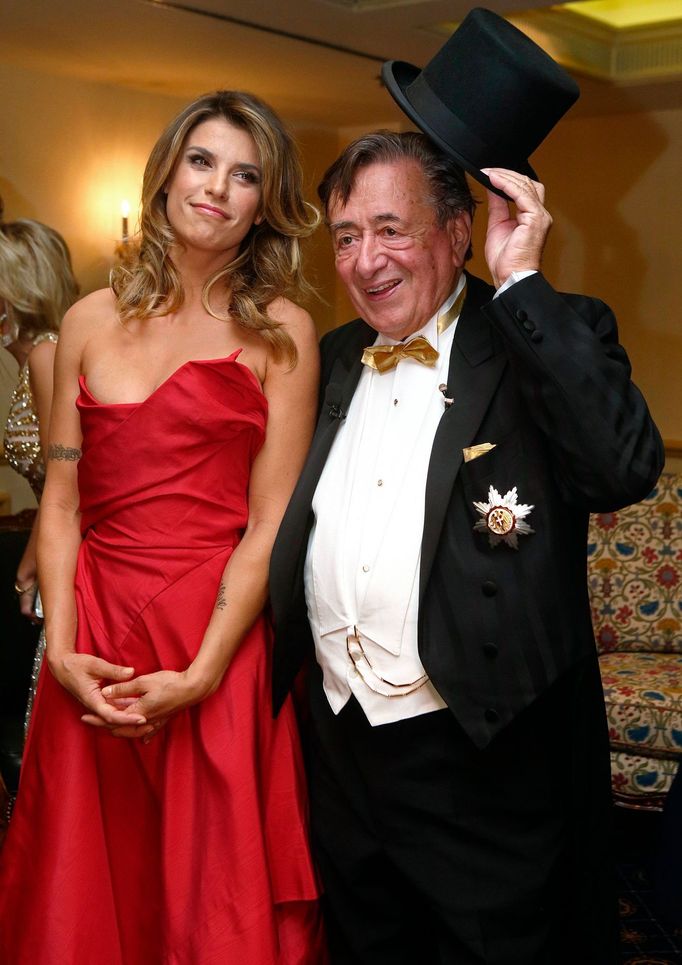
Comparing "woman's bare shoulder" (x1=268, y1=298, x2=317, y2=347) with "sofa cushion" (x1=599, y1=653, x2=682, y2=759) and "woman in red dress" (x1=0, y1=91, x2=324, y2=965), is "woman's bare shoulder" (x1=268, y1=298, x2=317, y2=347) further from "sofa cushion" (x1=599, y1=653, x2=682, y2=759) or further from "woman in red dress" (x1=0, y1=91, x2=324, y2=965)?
"sofa cushion" (x1=599, y1=653, x2=682, y2=759)

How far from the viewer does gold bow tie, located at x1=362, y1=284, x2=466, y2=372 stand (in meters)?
1.92

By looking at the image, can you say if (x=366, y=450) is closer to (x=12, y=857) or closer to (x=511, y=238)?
(x=511, y=238)

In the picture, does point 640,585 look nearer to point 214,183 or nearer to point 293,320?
point 293,320

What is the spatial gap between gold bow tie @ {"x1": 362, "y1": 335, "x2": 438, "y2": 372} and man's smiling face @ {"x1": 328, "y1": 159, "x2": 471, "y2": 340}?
0.03 meters

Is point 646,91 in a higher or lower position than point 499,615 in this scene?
higher

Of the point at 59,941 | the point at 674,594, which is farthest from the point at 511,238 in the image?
the point at 674,594

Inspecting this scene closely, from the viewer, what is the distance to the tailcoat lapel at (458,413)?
1804 millimetres

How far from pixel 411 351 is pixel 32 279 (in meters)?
1.49

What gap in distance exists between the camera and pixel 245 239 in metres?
2.15

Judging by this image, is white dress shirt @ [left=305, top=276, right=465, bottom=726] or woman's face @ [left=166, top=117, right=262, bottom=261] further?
woman's face @ [left=166, top=117, right=262, bottom=261]

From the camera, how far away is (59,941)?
1.94 m

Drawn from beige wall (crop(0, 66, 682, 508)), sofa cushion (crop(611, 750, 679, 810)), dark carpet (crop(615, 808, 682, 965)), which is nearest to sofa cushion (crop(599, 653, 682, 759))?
sofa cushion (crop(611, 750, 679, 810))

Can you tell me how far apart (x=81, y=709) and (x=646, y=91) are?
4.56 metres

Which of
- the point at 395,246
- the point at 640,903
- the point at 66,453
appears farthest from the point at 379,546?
the point at 640,903
